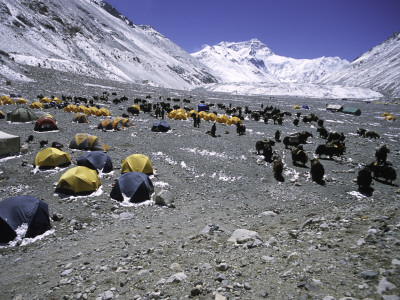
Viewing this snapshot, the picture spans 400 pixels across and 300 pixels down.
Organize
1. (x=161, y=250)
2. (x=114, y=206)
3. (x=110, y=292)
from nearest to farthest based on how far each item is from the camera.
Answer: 1. (x=110, y=292)
2. (x=161, y=250)
3. (x=114, y=206)

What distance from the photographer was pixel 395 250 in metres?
4.46

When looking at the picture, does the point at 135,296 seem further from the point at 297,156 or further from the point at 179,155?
the point at 297,156

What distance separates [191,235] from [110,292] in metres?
2.85

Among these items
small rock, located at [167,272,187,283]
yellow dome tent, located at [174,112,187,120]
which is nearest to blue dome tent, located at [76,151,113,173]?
small rock, located at [167,272,187,283]

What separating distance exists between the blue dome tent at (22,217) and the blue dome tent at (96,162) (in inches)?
148

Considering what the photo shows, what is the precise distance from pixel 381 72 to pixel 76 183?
175m

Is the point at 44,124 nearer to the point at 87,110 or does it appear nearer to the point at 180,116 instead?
the point at 87,110

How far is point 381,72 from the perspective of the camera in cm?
14125

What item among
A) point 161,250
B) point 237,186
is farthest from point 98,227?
point 237,186

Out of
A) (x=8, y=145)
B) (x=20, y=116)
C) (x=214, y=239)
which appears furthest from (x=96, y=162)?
(x=20, y=116)

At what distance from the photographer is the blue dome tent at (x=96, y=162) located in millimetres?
11391

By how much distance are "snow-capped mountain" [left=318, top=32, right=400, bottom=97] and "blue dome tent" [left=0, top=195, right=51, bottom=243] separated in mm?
130709

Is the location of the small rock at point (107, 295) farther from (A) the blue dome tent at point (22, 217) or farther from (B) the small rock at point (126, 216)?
(A) the blue dome tent at point (22, 217)

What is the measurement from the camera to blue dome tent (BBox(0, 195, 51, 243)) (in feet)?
23.2
